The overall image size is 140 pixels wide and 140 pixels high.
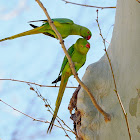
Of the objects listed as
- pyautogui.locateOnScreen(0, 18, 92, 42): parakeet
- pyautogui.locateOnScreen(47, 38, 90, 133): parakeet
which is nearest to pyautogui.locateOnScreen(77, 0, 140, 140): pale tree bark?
pyautogui.locateOnScreen(47, 38, 90, 133): parakeet

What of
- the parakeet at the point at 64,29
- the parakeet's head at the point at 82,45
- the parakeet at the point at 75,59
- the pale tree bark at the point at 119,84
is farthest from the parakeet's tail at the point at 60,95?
the parakeet at the point at 64,29

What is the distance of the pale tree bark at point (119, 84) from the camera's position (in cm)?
233

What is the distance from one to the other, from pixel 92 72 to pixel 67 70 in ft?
1.01

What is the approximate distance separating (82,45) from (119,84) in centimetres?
69

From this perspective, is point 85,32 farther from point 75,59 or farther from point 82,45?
point 75,59

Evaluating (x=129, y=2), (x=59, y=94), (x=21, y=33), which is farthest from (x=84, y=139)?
(x=129, y=2)

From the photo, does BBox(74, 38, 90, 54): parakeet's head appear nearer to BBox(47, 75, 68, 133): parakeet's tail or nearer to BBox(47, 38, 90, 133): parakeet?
BBox(47, 38, 90, 133): parakeet

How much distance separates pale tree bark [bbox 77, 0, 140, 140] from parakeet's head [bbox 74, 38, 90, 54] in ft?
0.61

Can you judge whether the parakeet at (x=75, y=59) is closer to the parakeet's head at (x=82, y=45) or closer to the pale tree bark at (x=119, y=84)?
the parakeet's head at (x=82, y=45)

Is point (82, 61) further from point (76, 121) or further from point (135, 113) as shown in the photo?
point (135, 113)

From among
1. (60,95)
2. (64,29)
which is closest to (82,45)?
(64,29)

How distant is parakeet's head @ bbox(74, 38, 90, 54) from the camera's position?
3004 millimetres

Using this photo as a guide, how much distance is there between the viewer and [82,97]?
2.88 metres

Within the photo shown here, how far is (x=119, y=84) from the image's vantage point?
8.23 ft
